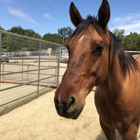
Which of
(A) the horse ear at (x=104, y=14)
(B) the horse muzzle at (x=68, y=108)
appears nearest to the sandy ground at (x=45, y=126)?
(B) the horse muzzle at (x=68, y=108)

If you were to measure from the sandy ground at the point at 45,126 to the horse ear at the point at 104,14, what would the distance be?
7.22 feet

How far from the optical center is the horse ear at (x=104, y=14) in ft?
4.53

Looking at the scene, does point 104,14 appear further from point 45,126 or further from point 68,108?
point 45,126

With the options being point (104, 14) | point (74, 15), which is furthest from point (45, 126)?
point (104, 14)

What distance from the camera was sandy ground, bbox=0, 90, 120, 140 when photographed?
298 cm

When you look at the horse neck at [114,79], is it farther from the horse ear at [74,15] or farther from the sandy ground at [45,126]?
the sandy ground at [45,126]

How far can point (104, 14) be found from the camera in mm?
1412

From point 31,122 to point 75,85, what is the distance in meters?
2.66

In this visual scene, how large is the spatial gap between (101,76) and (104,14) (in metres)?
0.53

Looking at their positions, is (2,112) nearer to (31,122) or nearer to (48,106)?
(31,122)

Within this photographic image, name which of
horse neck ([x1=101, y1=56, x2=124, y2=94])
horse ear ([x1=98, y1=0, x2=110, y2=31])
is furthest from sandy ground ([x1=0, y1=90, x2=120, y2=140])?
horse ear ([x1=98, y1=0, x2=110, y2=31])

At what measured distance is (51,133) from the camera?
308 centimetres

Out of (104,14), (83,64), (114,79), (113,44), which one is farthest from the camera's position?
(114,79)

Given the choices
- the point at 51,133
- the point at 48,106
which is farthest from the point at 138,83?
the point at 48,106
